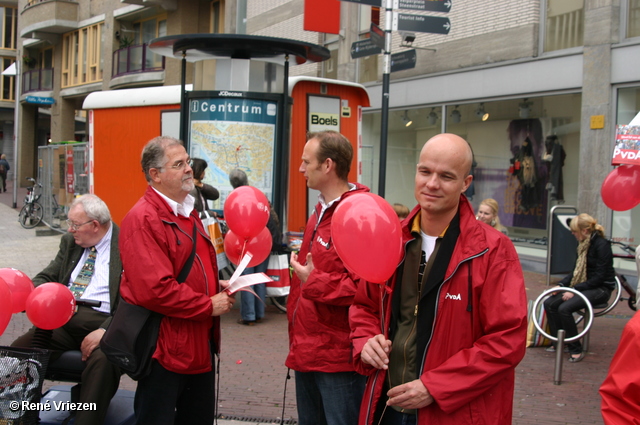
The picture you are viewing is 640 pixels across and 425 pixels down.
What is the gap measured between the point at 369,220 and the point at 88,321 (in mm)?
2626

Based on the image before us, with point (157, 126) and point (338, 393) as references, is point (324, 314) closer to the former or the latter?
point (338, 393)

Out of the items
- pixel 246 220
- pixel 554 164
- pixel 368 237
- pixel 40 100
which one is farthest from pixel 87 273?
pixel 40 100

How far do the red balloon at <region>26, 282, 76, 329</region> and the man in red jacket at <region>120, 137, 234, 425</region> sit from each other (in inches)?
27.8

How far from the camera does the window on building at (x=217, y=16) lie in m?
24.2

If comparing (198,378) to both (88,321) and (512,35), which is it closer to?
(88,321)

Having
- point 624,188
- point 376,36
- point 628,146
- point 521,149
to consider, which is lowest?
point 624,188

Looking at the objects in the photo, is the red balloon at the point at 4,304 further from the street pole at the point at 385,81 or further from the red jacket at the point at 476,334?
the street pole at the point at 385,81

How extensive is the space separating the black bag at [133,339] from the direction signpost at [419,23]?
5.58m

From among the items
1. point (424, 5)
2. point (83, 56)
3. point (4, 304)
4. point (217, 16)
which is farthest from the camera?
point (83, 56)

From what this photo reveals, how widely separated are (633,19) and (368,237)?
33.1 ft

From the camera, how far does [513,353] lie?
2328 millimetres

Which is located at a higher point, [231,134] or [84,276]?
[231,134]

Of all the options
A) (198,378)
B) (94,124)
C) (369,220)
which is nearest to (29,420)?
(198,378)

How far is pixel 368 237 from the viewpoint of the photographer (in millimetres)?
2592
